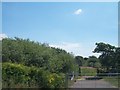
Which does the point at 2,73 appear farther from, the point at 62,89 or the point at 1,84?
the point at 62,89

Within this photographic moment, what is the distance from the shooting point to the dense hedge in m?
16.2

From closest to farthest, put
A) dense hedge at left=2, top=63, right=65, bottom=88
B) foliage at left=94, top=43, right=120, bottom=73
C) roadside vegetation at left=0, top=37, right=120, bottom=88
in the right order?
dense hedge at left=2, top=63, right=65, bottom=88, roadside vegetation at left=0, top=37, right=120, bottom=88, foliage at left=94, top=43, right=120, bottom=73

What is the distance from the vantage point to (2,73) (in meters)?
16.0

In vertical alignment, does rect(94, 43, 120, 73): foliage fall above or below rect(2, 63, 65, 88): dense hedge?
above

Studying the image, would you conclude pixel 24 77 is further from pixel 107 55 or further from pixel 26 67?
pixel 107 55

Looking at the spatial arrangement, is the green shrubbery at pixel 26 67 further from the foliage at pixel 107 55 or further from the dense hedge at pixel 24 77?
the foliage at pixel 107 55

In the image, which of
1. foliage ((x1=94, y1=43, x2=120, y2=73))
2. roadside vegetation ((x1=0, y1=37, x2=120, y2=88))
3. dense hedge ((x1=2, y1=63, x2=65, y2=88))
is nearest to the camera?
dense hedge ((x1=2, y1=63, x2=65, y2=88))

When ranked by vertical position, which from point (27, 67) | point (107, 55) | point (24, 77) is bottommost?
point (24, 77)

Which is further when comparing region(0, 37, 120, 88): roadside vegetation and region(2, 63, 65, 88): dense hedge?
region(0, 37, 120, 88): roadside vegetation

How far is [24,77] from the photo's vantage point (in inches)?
693

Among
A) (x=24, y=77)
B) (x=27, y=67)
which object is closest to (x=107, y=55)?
(x=27, y=67)

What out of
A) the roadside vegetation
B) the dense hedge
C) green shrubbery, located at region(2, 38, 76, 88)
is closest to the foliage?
the roadside vegetation

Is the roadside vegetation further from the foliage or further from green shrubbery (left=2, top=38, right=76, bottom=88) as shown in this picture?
the foliage

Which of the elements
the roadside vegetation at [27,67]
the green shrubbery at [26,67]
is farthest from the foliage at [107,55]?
the green shrubbery at [26,67]
